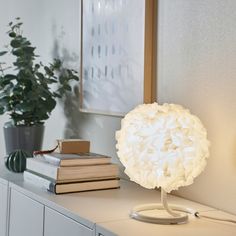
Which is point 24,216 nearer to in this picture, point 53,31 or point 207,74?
point 207,74

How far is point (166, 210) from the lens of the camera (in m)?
1.34

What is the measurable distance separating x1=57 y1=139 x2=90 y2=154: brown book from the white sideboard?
18 centimetres

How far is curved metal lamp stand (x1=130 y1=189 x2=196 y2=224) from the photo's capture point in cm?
128

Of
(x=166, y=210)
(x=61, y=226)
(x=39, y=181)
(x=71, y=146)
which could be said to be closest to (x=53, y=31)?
(x=71, y=146)

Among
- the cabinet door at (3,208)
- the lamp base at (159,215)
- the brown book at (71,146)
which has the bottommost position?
the cabinet door at (3,208)

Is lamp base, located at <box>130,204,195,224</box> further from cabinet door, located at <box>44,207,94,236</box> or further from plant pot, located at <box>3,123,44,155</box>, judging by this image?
plant pot, located at <box>3,123,44,155</box>

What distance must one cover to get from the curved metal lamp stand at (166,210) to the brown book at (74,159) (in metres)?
0.34

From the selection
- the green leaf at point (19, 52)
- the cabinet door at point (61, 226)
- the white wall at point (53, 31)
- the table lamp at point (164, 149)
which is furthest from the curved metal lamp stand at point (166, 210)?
the green leaf at point (19, 52)

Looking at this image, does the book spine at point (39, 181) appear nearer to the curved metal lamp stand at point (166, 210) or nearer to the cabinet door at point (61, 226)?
the cabinet door at point (61, 226)

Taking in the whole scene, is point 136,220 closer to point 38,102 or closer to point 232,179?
point 232,179

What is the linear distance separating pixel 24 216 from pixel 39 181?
0.14m

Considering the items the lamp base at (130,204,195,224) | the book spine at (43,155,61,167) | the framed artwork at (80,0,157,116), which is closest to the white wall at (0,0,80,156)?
the framed artwork at (80,0,157,116)

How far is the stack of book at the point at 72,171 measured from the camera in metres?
1.61

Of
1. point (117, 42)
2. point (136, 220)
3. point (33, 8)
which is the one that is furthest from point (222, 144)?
Result: point (33, 8)
